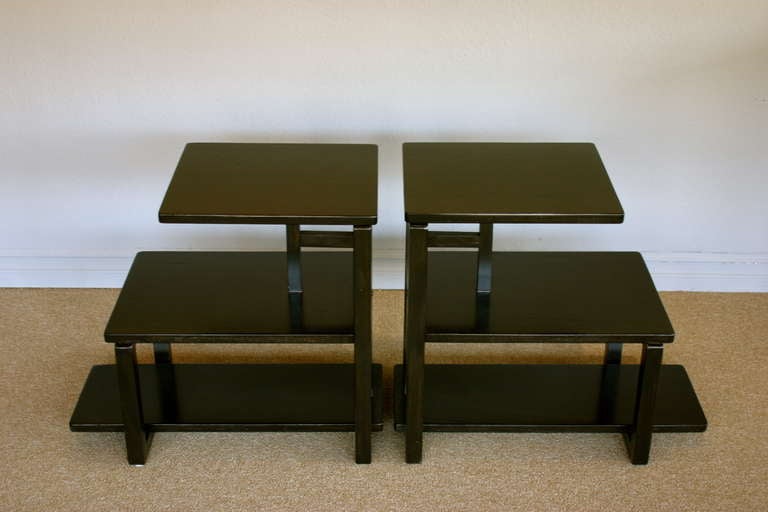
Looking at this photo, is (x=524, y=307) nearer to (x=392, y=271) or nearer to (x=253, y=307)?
(x=253, y=307)

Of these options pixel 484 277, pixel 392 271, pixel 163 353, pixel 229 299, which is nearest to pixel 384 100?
pixel 392 271

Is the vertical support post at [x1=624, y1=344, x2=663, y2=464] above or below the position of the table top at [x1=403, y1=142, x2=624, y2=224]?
below

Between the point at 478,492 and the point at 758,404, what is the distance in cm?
80

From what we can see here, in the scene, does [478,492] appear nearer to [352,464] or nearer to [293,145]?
[352,464]

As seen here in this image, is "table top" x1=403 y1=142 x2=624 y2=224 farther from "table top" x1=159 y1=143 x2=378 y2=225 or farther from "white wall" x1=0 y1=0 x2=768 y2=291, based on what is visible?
"white wall" x1=0 y1=0 x2=768 y2=291

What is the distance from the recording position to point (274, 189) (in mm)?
2330

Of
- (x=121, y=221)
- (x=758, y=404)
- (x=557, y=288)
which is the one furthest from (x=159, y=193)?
(x=758, y=404)

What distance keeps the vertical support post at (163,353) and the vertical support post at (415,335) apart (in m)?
0.64

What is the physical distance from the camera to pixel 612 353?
2750 millimetres

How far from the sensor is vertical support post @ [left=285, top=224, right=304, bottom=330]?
2449 mm

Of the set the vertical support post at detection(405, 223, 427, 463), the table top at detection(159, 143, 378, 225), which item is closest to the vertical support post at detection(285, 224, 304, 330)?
the table top at detection(159, 143, 378, 225)

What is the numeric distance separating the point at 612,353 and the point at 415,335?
2.11ft

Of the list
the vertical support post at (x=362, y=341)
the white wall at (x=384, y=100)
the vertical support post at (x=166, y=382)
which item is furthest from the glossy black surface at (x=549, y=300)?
the vertical support post at (x=166, y=382)

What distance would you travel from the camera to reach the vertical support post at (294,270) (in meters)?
2.45
